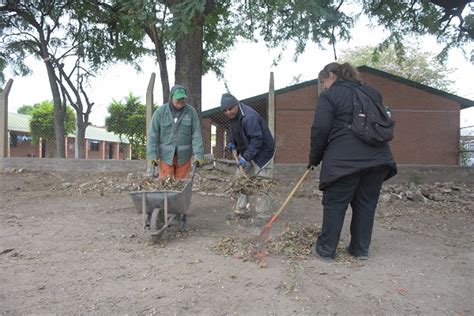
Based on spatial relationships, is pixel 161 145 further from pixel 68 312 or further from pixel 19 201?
pixel 19 201

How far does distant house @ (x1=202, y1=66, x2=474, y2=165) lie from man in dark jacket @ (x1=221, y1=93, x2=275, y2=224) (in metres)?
8.81

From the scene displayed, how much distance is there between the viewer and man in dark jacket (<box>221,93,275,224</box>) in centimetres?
496

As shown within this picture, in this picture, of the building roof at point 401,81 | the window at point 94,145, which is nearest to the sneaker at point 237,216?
the building roof at point 401,81

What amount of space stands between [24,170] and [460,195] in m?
8.81

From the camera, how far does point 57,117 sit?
12734 mm

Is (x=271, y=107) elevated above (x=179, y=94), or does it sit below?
above

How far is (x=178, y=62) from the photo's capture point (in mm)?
8492

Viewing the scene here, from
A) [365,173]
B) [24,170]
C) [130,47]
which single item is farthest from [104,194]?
[130,47]

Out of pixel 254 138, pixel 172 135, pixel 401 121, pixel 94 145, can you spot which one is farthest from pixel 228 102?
pixel 94 145

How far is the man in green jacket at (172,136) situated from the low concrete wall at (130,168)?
342 centimetres

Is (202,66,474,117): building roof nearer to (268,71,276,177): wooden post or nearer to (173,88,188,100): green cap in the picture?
(268,71,276,177): wooden post

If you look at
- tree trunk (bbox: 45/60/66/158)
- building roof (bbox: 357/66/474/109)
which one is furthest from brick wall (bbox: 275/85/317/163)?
tree trunk (bbox: 45/60/66/158)

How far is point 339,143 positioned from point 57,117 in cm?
1107

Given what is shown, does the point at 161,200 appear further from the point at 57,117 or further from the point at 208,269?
the point at 57,117
